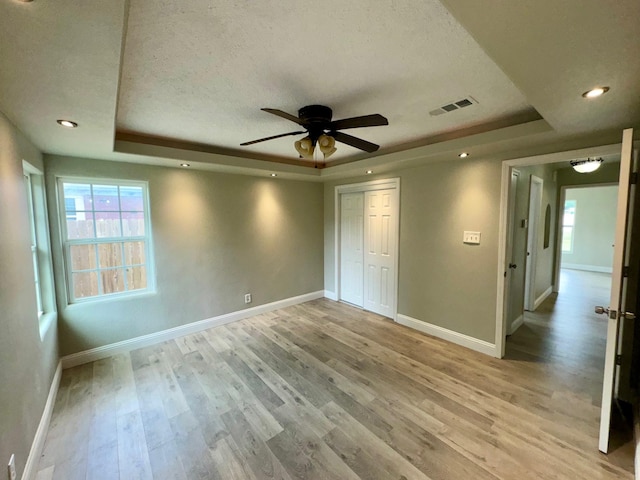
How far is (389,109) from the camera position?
230 centimetres

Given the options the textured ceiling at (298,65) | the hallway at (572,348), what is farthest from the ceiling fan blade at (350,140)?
the hallway at (572,348)

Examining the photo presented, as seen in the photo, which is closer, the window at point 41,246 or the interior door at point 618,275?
the interior door at point 618,275

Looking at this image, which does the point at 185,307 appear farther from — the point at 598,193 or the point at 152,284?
the point at 598,193

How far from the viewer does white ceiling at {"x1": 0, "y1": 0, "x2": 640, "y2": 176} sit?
97 centimetres

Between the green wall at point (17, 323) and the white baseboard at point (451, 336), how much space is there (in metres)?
3.75

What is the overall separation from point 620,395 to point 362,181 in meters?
3.58

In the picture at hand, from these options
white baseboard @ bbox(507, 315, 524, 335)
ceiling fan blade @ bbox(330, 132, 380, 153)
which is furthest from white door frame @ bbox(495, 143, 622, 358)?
ceiling fan blade @ bbox(330, 132, 380, 153)

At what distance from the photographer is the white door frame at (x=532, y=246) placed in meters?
4.09

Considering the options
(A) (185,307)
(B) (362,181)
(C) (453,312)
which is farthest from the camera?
(B) (362,181)

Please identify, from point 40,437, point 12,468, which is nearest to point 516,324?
point 12,468

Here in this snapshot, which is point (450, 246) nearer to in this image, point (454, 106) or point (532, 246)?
point (454, 106)

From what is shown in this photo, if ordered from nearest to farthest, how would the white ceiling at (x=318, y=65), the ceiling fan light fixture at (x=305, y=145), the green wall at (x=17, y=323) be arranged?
the white ceiling at (x=318, y=65), the green wall at (x=17, y=323), the ceiling fan light fixture at (x=305, y=145)

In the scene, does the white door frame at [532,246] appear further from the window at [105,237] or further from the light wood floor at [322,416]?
the window at [105,237]

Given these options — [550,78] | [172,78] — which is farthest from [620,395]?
[172,78]
